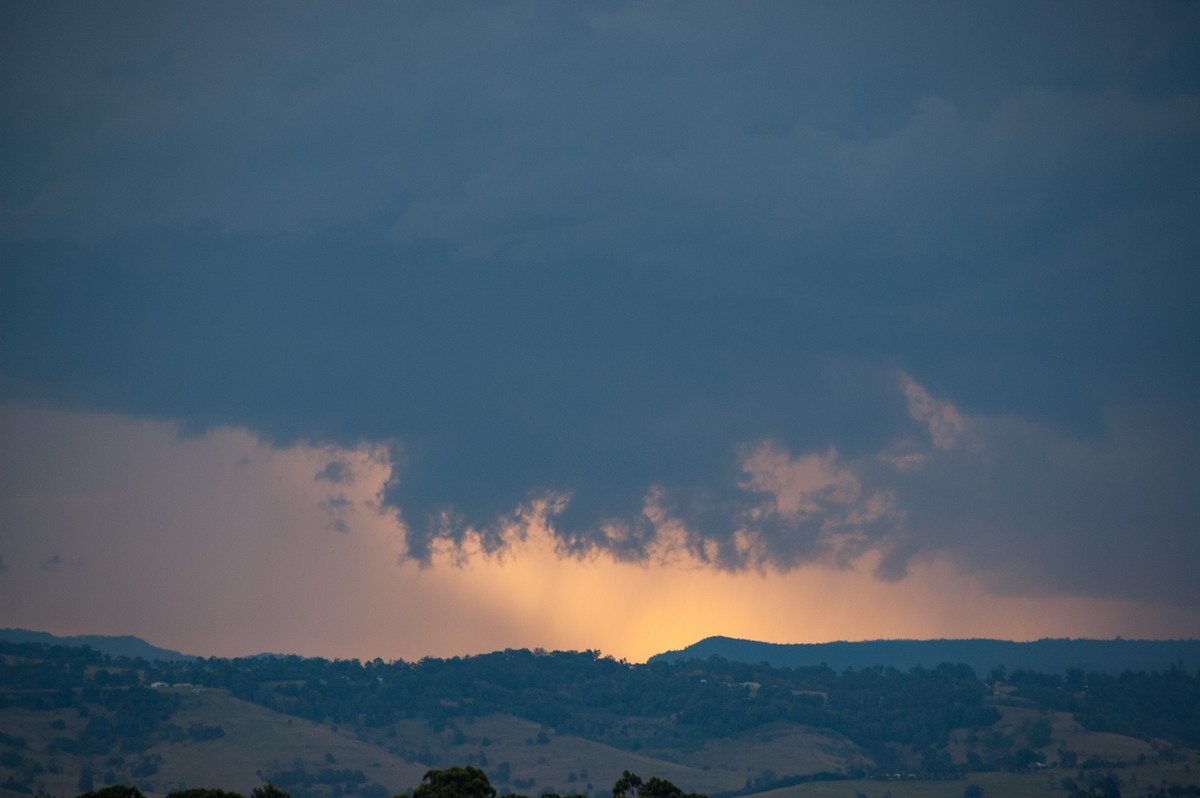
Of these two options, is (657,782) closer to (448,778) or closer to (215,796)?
(448,778)

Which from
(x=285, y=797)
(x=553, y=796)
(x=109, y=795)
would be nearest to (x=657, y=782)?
(x=553, y=796)

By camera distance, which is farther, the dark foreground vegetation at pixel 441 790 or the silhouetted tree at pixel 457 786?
the silhouetted tree at pixel 457 786

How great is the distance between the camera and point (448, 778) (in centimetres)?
14088

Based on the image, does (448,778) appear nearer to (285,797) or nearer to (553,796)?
(285,797)

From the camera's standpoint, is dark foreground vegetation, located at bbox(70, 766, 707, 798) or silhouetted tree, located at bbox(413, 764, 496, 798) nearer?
dark foreground vegetation, located at bbox(70, 766, 707, 798)

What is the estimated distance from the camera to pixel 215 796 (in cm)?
13725

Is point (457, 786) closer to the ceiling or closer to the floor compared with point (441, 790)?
closer to the ceiling

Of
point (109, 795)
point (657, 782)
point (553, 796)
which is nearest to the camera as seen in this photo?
point (109, 795)

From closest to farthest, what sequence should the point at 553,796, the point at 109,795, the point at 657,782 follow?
the point at 109,795
the point at 657,782
the point at 553,796

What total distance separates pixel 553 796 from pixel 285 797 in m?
37.8

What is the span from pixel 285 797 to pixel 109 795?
18409 millimetres

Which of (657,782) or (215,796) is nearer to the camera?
(215,796)

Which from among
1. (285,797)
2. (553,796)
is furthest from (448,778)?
(553,796)

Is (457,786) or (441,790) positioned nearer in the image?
(441,790)
